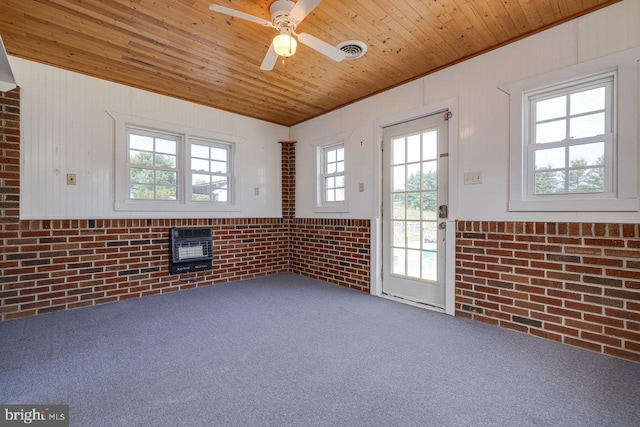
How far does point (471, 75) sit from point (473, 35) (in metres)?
0.42

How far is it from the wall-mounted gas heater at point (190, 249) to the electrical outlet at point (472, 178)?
3380mm

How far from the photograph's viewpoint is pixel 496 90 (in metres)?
2.79

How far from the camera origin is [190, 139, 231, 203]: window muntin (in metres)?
4.27

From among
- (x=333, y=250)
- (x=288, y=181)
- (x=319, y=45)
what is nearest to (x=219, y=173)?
(x=288, y=181)

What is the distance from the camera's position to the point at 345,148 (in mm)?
4289

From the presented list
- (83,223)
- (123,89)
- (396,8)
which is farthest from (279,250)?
(396,8)

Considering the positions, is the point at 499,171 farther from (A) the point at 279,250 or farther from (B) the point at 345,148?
(A) the point at 279,250

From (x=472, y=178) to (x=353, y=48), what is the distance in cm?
170

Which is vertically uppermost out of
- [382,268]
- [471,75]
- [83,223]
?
[471,75]

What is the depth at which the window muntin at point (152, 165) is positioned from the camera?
3.77 m

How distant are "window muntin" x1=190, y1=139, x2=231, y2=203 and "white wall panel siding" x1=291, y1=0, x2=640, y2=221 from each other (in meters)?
2.48

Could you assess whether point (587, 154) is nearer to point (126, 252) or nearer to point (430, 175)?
point (430, 175)

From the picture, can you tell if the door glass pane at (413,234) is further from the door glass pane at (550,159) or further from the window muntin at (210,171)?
the window muntin at (210,171)

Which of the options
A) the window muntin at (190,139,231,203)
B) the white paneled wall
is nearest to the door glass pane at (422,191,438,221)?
the white paneled wall
